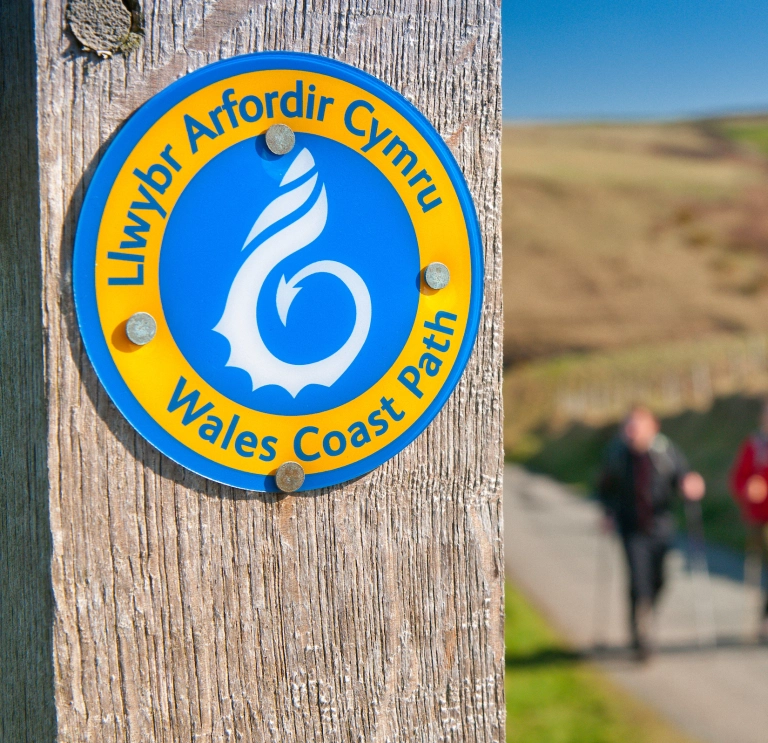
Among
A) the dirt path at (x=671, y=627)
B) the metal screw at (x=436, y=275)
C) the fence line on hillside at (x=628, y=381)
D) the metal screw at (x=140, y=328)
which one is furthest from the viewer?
the fence line on hillside at (x=628, y=381)

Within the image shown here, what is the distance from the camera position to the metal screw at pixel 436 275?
3.40 feet

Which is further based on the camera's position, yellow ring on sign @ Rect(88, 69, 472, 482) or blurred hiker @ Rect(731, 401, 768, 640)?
blurred hiker @ Rect(731, 401, 768, 640)

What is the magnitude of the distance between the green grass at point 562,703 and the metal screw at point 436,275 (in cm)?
441

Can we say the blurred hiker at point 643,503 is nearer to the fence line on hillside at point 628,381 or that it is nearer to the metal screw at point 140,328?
the metal screw at point 140,328

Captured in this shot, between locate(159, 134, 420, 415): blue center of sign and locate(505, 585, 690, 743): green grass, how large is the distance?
4417 mm

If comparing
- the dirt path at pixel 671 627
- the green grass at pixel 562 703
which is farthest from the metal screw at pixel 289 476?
the dirt path at pixel 671 627

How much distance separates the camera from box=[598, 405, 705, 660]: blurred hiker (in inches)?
230

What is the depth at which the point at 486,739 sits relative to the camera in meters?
1.10

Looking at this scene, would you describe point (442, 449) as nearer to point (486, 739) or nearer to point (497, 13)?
point (486, 739)

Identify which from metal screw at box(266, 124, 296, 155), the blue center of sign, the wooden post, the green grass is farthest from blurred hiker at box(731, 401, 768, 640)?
metal screw at box(266, 124, 296, 155)

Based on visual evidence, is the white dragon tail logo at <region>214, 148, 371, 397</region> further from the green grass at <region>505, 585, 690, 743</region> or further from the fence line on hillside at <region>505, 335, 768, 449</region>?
the fence line on hillside at <region>505, 335, 768, 449</region>

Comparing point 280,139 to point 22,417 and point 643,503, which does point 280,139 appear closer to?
point 22,417

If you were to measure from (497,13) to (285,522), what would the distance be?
70 cm

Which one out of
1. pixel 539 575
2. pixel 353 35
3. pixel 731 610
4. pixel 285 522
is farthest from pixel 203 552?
pixel 539 575
